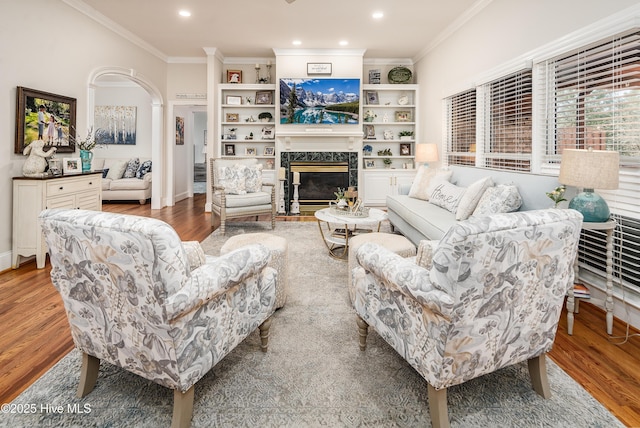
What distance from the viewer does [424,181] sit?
14.9ft

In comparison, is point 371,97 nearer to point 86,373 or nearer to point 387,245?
point 387,245

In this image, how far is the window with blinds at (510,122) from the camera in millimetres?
3531

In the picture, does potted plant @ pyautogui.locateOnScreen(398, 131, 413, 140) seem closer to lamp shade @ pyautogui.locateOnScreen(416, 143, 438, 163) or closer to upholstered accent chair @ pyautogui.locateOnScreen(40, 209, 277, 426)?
lamp shade @ pyautogui.locateOnScreen(416, 143, 438, 163)

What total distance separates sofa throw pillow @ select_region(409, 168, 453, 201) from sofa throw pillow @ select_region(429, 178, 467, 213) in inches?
4.3

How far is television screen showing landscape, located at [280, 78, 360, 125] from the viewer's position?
6211mm

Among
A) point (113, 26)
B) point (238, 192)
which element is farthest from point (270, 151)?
point (113, 26)

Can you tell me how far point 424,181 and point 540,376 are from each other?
322 centimetres

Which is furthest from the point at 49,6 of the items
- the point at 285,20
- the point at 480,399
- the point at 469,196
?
the point at 480,399

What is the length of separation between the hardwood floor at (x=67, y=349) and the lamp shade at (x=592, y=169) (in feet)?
3.10

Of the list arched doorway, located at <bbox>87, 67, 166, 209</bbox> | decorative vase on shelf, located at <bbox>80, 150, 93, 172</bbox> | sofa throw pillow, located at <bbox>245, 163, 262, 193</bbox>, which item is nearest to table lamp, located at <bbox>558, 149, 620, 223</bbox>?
sofa throw pillow, located at <bbox>245, 163, 262, 193</bbox>

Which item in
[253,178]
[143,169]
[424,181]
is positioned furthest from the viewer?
[143,169]

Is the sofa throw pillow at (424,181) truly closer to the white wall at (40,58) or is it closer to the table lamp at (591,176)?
the table lamp at (591,176)

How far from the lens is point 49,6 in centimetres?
368

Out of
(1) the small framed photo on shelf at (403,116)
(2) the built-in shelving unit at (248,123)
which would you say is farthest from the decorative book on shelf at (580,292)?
(2) the built-in shelving unit at (248,123)
